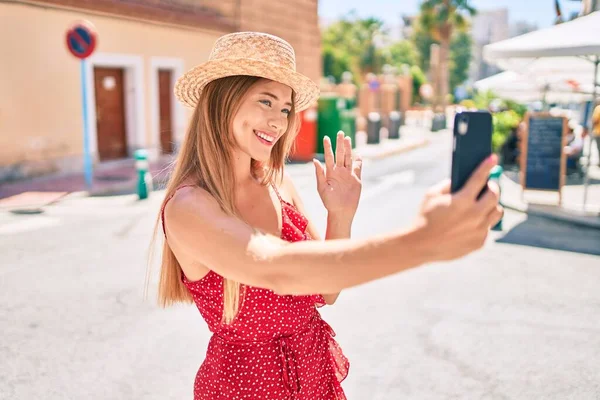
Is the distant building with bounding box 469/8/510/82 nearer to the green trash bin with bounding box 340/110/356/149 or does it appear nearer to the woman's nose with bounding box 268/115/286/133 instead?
the green trash bin with bounding box 340/110/356/149

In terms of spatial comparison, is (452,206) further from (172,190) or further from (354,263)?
(172,190)

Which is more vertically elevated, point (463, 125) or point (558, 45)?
point (558, 45)

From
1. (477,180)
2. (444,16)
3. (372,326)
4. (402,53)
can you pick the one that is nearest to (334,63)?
(444,16)

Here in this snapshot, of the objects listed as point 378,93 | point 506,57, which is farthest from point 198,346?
point 378,93

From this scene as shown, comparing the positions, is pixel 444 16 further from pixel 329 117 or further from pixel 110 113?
pixel 110 113

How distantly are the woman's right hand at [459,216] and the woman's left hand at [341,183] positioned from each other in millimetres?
758

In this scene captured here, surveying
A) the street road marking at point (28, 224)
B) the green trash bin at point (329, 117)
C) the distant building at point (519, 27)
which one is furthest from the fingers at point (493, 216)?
the distant building at point (519, 27)

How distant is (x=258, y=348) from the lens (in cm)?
160

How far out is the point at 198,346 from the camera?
4.09m

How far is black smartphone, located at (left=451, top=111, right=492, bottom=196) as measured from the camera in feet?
3.02

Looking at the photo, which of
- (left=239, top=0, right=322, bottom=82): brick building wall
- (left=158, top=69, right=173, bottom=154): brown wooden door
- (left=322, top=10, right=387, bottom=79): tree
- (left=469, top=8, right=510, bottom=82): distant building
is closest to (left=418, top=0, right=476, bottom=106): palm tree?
(left=322, top=10, right=387, bottom=79): tree

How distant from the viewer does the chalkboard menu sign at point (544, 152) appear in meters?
9.59

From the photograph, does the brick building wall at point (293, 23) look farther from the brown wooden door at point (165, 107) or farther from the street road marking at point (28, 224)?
the street road marking at point (28, 224)

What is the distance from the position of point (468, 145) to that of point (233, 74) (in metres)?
0.89
